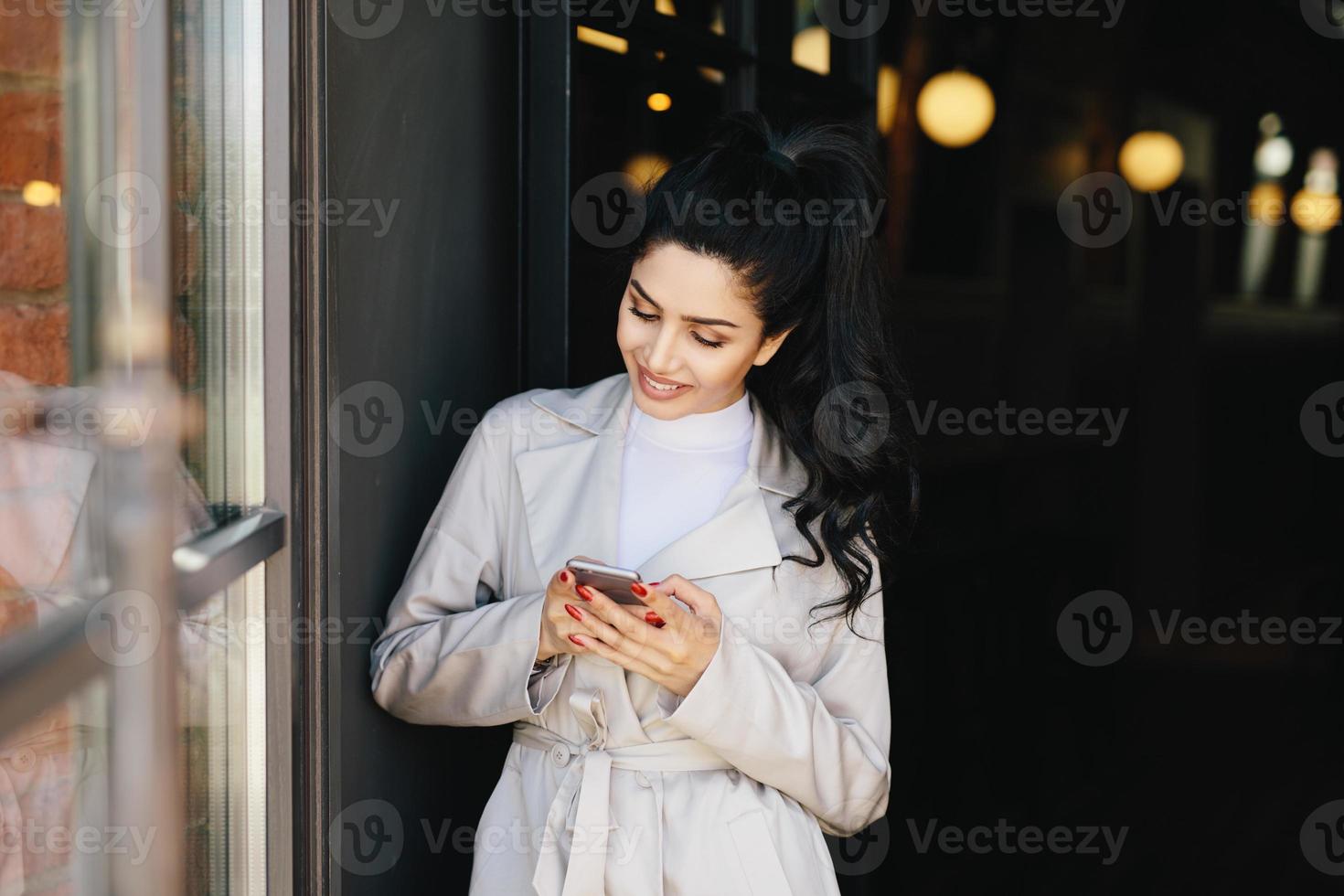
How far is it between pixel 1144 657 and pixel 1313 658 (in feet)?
0.97

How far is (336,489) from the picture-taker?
5.31 feet

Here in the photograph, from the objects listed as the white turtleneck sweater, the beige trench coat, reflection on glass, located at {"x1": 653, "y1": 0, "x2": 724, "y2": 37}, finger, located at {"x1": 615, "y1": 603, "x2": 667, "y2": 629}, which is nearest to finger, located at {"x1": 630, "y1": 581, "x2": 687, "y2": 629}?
finger, located at {"x1": 615, "y1": 603, "x2": 667, "y2": 629}

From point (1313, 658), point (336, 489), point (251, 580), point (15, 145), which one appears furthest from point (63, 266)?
point (1313, 658)

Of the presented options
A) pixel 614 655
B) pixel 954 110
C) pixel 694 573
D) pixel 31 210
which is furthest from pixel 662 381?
pixel 954 110

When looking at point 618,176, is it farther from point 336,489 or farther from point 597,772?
point 597,772

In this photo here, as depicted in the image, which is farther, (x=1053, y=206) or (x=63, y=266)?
(x=1053, y=206)

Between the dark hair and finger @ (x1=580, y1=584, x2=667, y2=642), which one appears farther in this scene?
the dark hair

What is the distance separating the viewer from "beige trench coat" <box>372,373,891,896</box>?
1699mm

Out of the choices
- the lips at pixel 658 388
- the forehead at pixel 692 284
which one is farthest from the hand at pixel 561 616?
the forehead at pixel 692 284

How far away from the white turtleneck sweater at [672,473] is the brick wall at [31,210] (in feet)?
3.29

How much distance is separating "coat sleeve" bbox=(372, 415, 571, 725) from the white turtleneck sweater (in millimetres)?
178

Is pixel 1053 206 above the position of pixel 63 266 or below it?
above

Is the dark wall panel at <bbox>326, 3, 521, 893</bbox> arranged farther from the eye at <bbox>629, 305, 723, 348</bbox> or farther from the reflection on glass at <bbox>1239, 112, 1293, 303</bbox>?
the reflection on glass at <bbox>1239, 112, 1293, 303</bbox>

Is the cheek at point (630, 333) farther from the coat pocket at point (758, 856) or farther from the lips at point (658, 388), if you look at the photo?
the coat pocket at point (758, 856)
